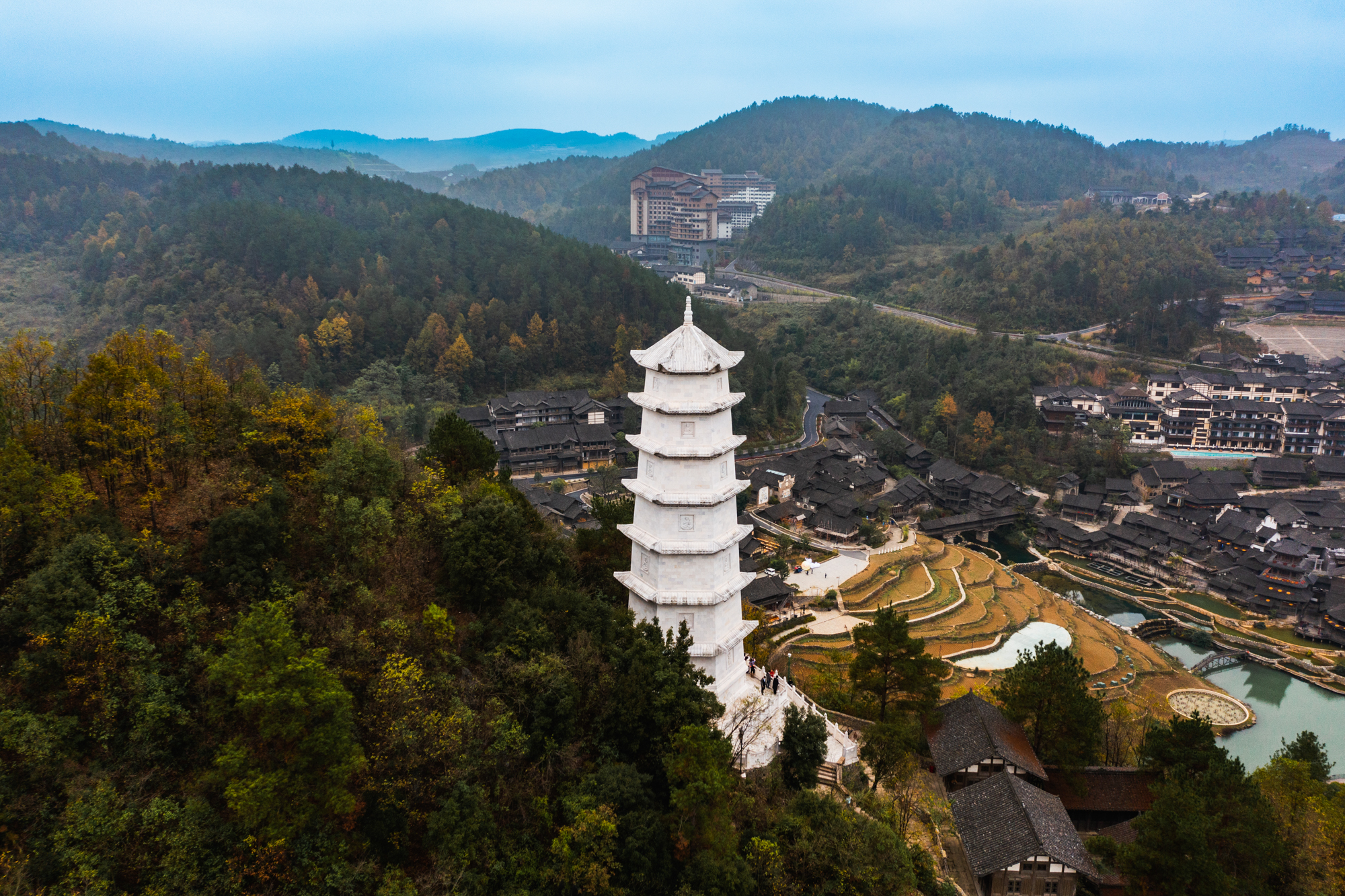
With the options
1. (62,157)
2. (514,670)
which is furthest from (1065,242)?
(62,157)

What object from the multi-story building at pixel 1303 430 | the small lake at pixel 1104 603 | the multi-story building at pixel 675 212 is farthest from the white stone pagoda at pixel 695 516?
the multi-story building at pixel 675 212

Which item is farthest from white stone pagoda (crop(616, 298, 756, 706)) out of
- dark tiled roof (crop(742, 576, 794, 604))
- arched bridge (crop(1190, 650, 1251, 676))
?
arched bridge (crop(1190, 650, 1251, 676))

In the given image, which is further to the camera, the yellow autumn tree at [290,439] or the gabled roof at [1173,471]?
the gabled roof at [1173,471]

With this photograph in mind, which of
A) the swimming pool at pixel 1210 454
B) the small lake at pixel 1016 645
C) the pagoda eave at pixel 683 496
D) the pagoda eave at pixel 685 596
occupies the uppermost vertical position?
the pagoda eave at pixel 683 496

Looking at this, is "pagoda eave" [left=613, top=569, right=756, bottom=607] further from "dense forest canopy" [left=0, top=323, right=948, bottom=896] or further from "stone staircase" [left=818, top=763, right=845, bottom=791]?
"stone staircase" [left=818, top=763, right=845, bottom=791]

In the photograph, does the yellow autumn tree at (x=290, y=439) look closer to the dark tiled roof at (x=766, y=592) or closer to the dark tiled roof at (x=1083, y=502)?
the dark tiled roof at (x=766, y=592)

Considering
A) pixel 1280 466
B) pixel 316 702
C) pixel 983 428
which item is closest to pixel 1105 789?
pixel 316 702

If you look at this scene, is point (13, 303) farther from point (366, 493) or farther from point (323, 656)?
point (323, 656)
